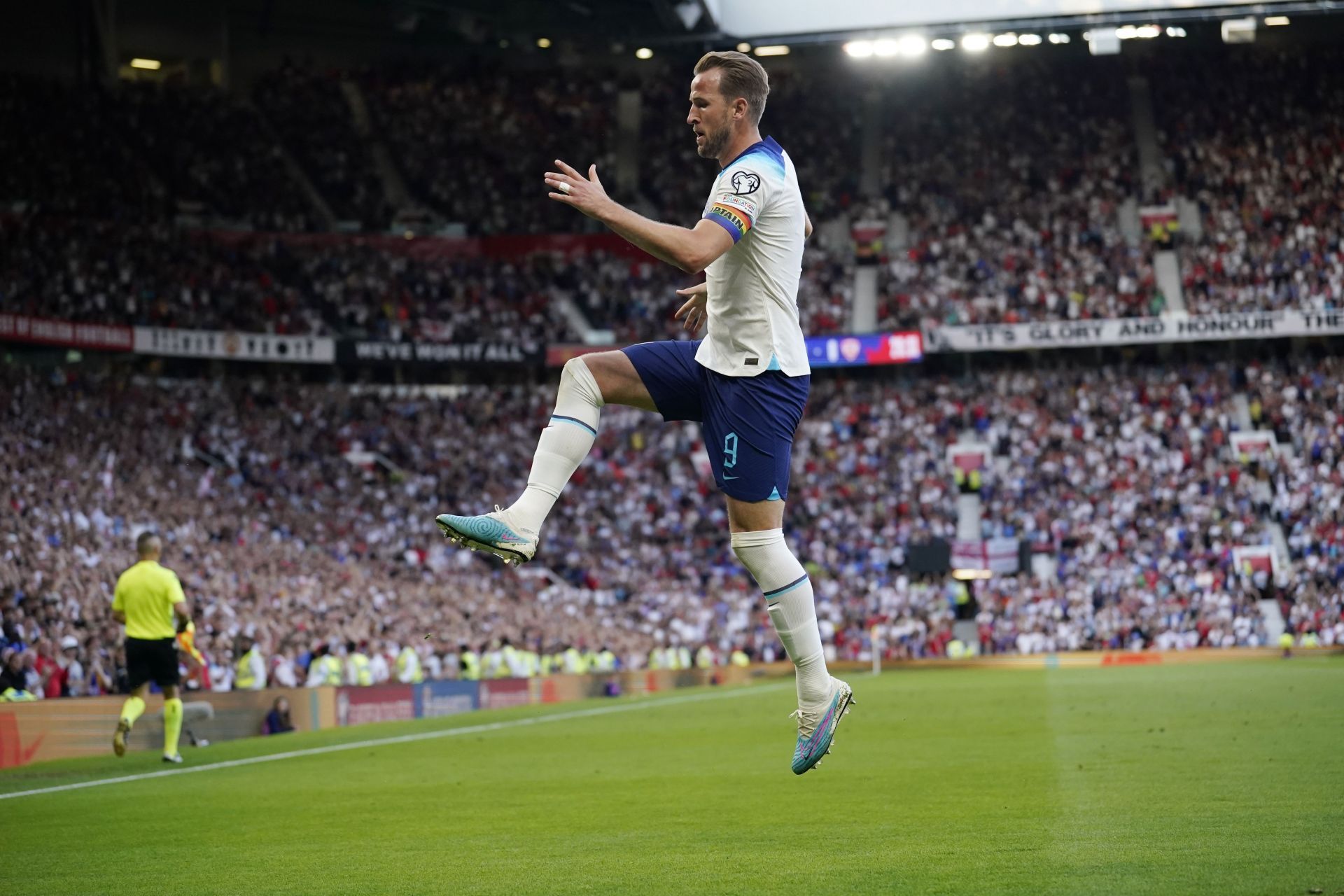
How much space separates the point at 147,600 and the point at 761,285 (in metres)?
10.6

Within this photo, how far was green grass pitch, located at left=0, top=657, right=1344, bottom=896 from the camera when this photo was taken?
22.4ft

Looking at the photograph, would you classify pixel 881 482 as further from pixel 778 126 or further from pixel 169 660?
pixel 169 660

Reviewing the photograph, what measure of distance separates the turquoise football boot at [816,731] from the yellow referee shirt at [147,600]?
9.97 m

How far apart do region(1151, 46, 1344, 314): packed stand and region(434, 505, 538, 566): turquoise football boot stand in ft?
135

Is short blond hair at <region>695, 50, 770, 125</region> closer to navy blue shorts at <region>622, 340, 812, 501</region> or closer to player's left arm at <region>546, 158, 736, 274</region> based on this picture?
player's left arm at <region>546, 158, 736, 274</region>

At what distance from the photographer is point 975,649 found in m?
40.0

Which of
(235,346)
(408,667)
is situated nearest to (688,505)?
(235,346)

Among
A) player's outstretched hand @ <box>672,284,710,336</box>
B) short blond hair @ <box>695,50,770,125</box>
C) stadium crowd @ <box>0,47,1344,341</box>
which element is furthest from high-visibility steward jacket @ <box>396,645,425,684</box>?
short blond hair @ <box>695,50,770,125</box>

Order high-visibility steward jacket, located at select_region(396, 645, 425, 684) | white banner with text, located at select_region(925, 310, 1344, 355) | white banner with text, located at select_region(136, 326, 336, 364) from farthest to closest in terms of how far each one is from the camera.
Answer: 1. white banner with text, located at select_region(925, 310, 1344, 355)
2. white banner with text, located at select_region(136, 326, 336, 364)
3. high-visibility steward jacket, located at select_region(396, 645, 425, 684)

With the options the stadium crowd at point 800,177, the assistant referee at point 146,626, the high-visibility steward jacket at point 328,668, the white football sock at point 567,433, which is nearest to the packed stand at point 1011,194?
the stadium crowd at point 800,177

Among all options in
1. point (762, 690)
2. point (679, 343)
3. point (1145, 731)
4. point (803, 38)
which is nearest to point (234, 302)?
point (803, 38)

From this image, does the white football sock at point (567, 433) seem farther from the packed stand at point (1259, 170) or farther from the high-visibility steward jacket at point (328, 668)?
the packed stand at point (1259, 170)

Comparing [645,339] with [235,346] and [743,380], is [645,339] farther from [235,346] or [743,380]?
[743,380]

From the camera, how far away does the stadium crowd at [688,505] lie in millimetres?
33000
